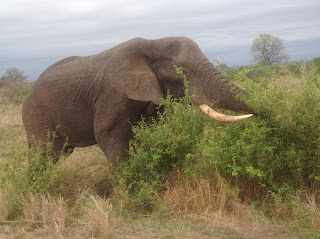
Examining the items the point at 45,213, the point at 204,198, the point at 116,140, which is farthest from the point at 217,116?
the point at 45,213

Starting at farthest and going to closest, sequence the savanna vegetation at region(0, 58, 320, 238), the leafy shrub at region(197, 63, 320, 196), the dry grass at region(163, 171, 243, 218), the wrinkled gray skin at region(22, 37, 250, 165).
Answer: the wrinkled gray skin at region(22, 37, 250, 165)
the dry grass at region(163, 171, 243, 218)
the leafy shrub at region(197, 63, 320, 196)
the savanna vegetation at region(0, 58, 320, 238)

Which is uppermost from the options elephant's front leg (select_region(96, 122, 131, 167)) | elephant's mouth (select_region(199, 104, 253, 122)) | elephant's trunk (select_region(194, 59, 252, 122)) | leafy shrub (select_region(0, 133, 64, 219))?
elephant's trunk (select_region(194, 59, 252, 122))

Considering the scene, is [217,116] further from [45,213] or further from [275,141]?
[45,213]

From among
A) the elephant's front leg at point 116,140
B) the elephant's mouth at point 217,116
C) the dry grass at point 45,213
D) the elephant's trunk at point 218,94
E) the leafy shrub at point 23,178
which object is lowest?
the dry grass at point 45,213

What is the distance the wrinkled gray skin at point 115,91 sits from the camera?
18.6ft

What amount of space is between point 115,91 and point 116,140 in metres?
0.72

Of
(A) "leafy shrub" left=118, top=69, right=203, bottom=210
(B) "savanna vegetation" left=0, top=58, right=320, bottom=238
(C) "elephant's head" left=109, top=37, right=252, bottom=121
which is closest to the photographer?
(B) "savanna vegetation" left=0, top=58, right=320, bottom=238

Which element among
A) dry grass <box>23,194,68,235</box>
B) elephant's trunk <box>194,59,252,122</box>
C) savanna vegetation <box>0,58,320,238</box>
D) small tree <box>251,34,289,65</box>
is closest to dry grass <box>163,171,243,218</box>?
savanna vegetation <box>0,58,320,238</box>

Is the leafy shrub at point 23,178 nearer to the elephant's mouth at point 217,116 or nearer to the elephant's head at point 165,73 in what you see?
the elephant's head at point 165,73

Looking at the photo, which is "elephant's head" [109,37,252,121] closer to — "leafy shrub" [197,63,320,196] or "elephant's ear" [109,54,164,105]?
"elephant's ear" [109,54,164,105]

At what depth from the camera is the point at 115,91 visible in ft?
19.3

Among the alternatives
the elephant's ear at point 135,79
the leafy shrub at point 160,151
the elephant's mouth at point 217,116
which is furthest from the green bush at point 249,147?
the elephant's ear at point 135,79

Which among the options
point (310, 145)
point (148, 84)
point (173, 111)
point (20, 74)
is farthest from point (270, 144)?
point (20, 74)

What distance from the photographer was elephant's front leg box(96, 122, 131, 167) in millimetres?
5863
